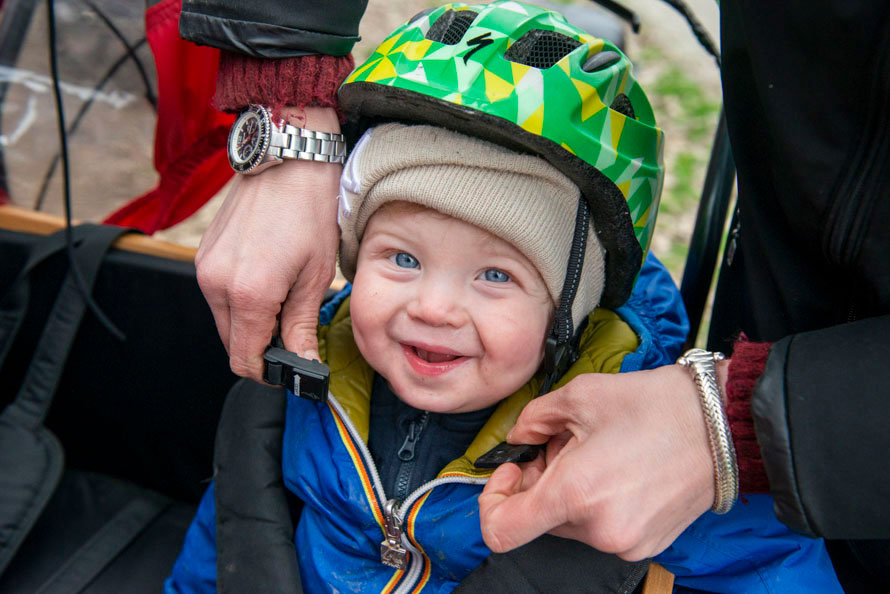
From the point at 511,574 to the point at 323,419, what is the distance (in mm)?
457

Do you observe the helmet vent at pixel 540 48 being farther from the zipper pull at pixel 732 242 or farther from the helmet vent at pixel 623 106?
the zipper pull at pixel 732 242

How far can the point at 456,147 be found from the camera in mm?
1073

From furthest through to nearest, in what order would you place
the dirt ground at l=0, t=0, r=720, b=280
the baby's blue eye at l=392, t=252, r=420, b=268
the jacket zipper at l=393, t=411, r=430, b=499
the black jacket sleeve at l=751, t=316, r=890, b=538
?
the dirt ground at l=0, t=0, r=720, b=280, the jacket zipper at l=393, t=411, r=430, b=499, the baby's blue eye at l=392, t=252, r=420, b=268, the black jacket sleeve at l=751, t=316, r=890, b=538

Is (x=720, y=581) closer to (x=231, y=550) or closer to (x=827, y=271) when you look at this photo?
(x=827, y=271)

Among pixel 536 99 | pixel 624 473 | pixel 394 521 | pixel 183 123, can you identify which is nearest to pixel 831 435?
pixel 624 473

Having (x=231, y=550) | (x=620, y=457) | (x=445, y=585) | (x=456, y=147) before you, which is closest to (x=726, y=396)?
(x=620, y=457)

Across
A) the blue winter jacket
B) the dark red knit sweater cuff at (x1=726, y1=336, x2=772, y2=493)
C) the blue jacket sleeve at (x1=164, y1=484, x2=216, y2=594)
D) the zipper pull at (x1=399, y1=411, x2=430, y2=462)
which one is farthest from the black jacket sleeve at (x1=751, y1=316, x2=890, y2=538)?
the blue jacket sleeve at (x1=164, y1=484, x2=216, y2=594)

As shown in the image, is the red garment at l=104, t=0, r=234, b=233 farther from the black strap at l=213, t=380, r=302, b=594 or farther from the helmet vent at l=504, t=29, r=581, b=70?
the helmet vent at l=504, t=29, r=581, b=70

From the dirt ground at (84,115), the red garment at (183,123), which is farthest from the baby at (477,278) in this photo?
the dirt ground at (84,115)

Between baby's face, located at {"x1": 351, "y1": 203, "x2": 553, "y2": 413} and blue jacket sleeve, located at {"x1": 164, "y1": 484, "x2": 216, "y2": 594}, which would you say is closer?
baby's face, located at {"x1": 351, "y1": 203, "x2": 553, "y2": 413}

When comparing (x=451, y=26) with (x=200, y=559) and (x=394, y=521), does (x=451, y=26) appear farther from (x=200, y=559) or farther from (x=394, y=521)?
(x=200, y=559)

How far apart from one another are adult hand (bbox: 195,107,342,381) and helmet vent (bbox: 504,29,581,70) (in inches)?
12.0

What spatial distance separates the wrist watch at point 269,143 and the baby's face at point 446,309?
0.43ft

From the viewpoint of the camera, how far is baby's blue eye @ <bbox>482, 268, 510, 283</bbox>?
3.69ft
